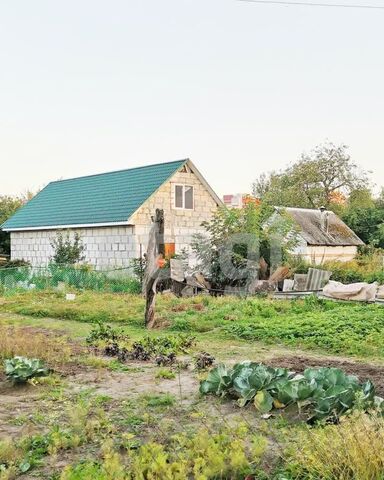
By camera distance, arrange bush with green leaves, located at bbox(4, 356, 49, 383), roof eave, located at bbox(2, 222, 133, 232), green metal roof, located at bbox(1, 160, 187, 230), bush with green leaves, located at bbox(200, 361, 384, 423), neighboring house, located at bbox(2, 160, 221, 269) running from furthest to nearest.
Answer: green metal roof, located at bbox(1, 160, 187, 230) < neighboring house, located at bbox(2, 160, 221, 269) < roof eave, located at bbox(2, 222, 133, 232) < bush with green leaves, located at bbox(4, 356, 49, 383) < bush with green leaves, located at bbox(200, 361, 384, 423)

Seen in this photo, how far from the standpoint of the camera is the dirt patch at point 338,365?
20.5 ft

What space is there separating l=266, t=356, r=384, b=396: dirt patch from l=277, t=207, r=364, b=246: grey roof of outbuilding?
21843 millimetres

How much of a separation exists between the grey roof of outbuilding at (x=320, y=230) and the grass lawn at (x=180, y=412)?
18182mm

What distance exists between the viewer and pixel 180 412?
5.03 metres

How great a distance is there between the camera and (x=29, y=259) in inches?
1057

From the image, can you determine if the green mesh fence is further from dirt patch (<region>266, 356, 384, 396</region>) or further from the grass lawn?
dirt patch (<region>266, 356, 384, 396</region>)

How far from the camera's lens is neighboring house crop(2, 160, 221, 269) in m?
22.0

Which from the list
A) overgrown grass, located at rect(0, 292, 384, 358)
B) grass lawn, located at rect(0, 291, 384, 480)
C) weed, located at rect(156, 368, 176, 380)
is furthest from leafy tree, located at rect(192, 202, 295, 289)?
weed, located at rect(156, 368, 176, 380)

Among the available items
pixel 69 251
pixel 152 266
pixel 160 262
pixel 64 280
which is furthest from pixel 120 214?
pixel 152 266

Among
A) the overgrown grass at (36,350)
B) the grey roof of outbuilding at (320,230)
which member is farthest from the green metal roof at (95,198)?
the overgrown grass at (36,350)

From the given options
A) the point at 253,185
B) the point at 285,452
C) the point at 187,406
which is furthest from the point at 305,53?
the point at 253,185

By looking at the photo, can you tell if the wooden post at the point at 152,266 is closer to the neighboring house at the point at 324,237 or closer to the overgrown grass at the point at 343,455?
the overgrown grass at the point at 343,455

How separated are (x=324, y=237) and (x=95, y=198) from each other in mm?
12409

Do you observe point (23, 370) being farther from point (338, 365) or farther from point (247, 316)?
point (247, 316)
